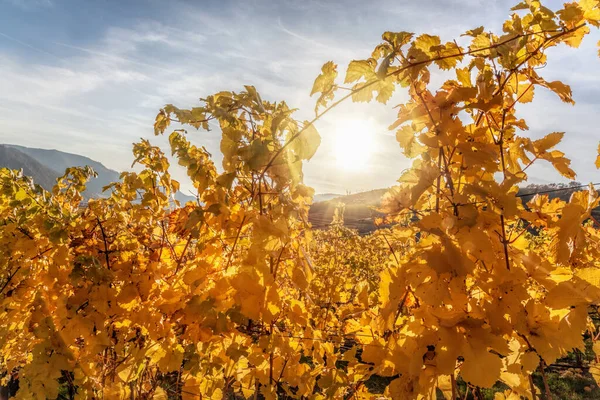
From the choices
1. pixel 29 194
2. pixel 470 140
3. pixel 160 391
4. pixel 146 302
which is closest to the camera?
pixel 470 140

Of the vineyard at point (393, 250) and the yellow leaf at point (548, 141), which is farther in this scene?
the yellow leaf at point (548, 141)

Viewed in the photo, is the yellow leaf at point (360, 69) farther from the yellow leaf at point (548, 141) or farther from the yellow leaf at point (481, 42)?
the yellow leaf at point (548, 141)

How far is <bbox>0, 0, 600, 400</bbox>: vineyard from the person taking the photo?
981 millimetres

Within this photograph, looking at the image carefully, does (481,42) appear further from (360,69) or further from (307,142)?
(307,142)

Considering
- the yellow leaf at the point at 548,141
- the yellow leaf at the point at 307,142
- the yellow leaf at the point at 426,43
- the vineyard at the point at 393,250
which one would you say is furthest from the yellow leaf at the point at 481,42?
the yellow leaf at the point at 307,142

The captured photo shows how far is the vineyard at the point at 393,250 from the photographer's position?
38.6 inches

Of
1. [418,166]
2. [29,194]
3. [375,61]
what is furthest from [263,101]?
[29,194]

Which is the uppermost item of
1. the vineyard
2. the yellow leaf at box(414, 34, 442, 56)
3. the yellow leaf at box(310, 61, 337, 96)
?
the yellow leaf at box(414, 34, 442, 56)

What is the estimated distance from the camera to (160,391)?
2.28 metres

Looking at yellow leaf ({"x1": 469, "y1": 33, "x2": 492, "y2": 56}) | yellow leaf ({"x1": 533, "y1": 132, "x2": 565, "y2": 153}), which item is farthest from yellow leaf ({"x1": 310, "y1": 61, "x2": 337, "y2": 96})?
yellow leaf ({"x1": 533, "y1": 132, "x2": 565, "y2": 153})

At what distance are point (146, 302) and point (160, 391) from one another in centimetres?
96

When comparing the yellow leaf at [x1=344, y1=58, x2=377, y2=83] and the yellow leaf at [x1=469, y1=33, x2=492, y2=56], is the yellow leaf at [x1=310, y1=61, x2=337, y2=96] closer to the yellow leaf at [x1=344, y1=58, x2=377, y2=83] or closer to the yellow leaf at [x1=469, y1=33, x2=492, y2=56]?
the yellow leaf at [x1=344, y1=58, x2=377, y2=83]

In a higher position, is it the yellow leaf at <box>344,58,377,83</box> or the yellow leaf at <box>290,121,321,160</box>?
the yellow leaf at <box>344,58,377,83</box>

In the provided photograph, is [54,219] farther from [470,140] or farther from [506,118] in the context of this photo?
[506,118]
